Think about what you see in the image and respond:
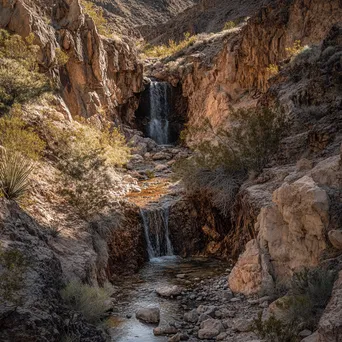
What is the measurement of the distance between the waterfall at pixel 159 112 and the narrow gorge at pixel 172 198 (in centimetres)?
357

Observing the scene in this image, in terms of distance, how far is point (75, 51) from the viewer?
2198 cm

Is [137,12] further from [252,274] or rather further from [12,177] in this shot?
[252,274]

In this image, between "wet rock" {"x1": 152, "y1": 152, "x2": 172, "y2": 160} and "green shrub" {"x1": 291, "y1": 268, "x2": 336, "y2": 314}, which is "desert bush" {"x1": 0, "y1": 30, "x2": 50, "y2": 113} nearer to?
"wet rock" {"x1": 152, "y1": 152, "x2": 172, "y2": 160}

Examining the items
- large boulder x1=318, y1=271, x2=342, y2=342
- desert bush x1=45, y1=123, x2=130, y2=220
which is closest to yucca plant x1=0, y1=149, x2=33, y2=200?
desert bush x1=45, y1=123, x2=130, y2=220

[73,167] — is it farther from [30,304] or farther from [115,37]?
[115,37]

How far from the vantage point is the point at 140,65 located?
29.7 meters

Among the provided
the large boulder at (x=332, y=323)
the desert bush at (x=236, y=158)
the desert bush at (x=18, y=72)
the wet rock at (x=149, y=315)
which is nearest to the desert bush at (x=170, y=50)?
the desert bush at (x=18, y=72)

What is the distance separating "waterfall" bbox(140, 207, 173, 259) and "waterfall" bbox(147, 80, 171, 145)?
1613cm

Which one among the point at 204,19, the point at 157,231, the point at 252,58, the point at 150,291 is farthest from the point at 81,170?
→ the point at 204,19

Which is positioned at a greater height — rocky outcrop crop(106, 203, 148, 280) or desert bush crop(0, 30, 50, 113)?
desert bush crop(0, 30, 50, 113)

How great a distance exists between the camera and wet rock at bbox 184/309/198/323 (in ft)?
27.1

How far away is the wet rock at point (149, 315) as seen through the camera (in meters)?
8.46

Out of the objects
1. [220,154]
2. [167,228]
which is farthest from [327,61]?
[167,228]

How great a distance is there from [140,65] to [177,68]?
3.93 meters
